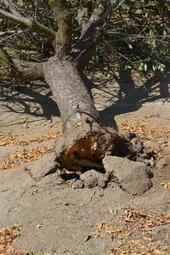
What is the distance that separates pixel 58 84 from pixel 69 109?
61cm

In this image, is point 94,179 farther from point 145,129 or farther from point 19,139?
point 19,139

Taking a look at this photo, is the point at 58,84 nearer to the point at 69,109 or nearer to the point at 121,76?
the point at 69,109

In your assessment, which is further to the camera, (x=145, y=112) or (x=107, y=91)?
(x=107, y=91)

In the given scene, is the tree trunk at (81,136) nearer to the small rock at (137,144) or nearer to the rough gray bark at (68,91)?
the rough gray bark at (68,91)

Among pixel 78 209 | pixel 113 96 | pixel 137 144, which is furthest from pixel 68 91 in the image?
pixel 78 209

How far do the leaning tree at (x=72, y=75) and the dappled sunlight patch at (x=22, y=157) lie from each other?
408mm

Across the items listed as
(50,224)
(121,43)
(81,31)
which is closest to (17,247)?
(50,224)

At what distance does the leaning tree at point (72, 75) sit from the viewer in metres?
4.94

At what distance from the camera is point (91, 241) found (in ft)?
13.7

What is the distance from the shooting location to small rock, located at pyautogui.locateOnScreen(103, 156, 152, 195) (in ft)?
15.3

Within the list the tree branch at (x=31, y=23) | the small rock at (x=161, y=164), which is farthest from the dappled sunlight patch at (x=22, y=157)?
the tree branch at (x=31, y=23)

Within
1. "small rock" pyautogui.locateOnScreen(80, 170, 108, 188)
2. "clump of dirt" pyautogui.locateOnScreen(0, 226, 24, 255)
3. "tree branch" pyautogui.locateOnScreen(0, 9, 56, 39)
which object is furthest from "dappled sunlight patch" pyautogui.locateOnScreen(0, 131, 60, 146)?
"clump of dirt" pyautogui.locateOnScreen(0, 226, 24, 255)

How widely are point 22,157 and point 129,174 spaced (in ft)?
4.47

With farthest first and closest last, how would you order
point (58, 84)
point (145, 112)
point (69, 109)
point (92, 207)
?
point (145, 112) < point (58, 84) < point (69, 109) < point (92, 207)
